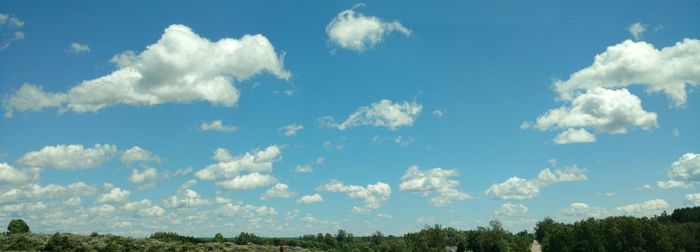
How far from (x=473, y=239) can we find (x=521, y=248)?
1354 inches

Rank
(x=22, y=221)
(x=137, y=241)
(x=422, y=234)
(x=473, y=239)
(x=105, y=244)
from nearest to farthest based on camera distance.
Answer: (x=105, y=244) < (x=137, y=241) < (x=22, y=221) < (x=422, y=234) < (x=473, y=239)

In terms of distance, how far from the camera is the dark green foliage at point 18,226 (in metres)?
133

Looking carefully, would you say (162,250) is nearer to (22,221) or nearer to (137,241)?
(137,241)

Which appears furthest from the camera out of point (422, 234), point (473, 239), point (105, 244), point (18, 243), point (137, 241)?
point (473, 239)

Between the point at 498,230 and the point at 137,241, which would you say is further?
the point at 498,230

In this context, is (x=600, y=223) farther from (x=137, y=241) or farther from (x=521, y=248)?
(x=137, y=241)

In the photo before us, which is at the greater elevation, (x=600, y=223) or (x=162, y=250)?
(x=600, y=223)

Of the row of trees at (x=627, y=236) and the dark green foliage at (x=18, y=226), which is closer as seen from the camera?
the row of trees at (x=627, y=236)

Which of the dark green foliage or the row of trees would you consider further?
the dark green foliage

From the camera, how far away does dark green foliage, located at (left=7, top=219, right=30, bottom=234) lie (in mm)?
132587

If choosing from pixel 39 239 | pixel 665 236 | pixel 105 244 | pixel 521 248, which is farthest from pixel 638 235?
pixel 39 239

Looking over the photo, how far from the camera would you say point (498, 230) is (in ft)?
619

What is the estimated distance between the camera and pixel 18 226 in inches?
5330

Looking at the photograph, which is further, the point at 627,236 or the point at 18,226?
the point at 18,226
